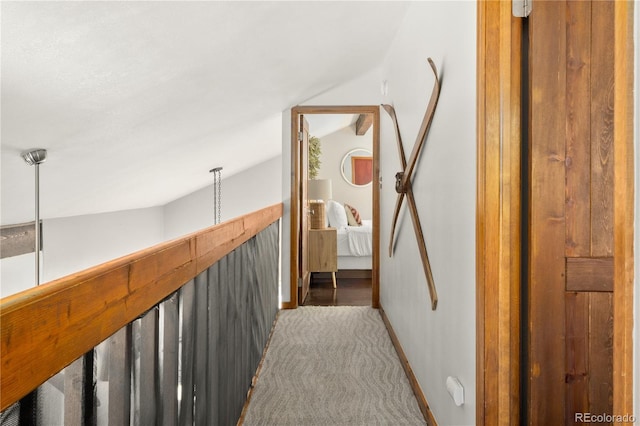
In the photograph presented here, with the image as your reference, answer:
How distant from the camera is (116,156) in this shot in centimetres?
314

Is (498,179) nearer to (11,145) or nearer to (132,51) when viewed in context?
(132,51)

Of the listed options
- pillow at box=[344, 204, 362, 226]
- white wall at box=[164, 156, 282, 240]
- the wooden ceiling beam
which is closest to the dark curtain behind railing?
pillow at box=[344, 204, 362, 226]

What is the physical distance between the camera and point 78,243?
516cm

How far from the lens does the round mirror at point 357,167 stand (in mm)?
8148

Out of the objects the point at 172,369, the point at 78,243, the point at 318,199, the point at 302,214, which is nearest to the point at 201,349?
the point at 172,369

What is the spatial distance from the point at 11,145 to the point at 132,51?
2.82ft

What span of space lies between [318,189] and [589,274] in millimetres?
5099

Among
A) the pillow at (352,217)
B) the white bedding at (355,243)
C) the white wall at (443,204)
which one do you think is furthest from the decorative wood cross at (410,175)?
the pillow at (352,217)

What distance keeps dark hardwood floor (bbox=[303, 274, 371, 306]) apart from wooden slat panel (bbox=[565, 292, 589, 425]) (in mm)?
3101

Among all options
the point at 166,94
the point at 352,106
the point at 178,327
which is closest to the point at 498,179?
the point at 178,327

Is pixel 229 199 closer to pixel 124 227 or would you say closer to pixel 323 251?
pixel 124 227

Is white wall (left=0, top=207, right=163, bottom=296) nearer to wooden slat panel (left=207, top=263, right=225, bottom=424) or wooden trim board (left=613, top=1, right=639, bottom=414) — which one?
wooden slat panel (left=207, top=263, right=225, bottom=424)

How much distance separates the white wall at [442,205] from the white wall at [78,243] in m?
3.48

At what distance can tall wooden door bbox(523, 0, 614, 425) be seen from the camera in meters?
1.36
